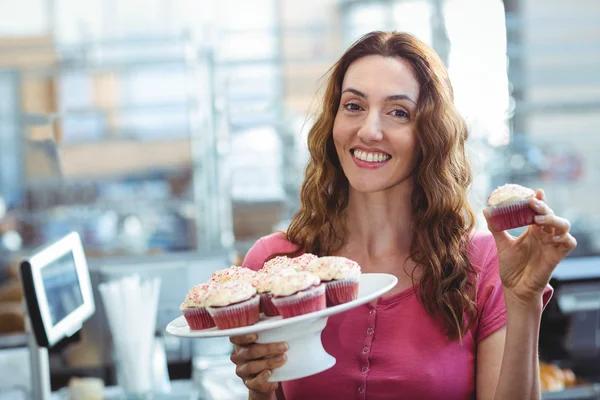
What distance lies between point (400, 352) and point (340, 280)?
29 cm

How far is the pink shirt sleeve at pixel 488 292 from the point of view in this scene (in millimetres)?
1644

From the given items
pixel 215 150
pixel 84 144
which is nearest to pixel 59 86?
pixel 84 144

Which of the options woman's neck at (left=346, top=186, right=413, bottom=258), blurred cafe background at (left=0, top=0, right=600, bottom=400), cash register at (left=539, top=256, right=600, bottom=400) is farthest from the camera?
blurred cafe background at (left=0, top=0, right=600, bottom=400)

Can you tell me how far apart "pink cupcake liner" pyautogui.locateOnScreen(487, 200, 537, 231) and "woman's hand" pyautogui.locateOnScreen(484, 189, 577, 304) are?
11mm

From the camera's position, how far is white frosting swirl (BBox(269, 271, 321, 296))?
54.3 inches

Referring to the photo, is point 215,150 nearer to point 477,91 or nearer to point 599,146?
point 477,91

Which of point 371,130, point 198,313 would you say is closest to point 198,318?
point 198,313

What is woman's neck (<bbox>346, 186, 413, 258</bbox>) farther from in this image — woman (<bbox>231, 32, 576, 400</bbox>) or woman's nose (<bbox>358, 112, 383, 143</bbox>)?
woman's nose (<bbox>358, 112, 383, 143</bbox>)

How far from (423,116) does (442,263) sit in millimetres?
316

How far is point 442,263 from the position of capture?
172 cm

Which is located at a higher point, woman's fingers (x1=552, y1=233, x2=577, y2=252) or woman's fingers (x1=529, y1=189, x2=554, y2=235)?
woman's fingers (x1=529, y1=189, x2=554, y2=235)

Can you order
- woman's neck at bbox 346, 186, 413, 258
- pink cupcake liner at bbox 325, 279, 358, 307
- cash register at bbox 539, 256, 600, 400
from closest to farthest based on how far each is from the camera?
pink cupcake liner at bbox 325, 279, 358, 307 → woman's neck at bbox 346, 186, 413, 258 → cash register at bbox 539, 256, 600, 400

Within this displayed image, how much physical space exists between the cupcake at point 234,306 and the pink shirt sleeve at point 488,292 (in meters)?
0.51

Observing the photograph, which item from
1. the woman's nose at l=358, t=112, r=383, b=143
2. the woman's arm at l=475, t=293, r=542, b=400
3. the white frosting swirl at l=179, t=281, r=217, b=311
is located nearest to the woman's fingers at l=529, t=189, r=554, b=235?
the woman's arm at l=475, t=293, r=542, b=400
